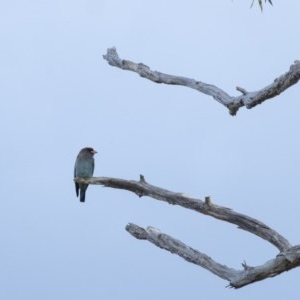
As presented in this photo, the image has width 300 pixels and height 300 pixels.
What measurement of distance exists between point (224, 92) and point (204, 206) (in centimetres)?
101

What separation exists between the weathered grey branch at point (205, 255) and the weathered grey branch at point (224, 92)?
87 centimetres

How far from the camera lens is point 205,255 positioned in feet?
24.0

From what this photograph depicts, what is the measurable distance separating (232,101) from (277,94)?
448 millimetres

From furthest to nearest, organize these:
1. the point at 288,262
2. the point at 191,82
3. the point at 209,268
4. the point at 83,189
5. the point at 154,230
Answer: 1. the point at 83,189
2. the point at 191,82
3. the point at 154,230
4. the point at 209,268
5. the point at 288,262

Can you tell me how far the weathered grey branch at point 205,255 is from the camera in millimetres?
6766

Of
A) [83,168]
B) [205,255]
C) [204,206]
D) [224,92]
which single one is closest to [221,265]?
[205,255]

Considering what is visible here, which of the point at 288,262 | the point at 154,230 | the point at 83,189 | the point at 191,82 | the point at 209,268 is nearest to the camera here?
the point at 288,262

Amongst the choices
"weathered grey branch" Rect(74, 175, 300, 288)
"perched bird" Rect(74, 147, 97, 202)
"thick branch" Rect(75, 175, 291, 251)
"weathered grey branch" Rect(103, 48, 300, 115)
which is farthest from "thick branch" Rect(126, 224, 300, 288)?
"perched bird" Rect(74, 147, 97, 202)

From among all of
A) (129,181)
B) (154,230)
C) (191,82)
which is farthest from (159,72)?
(154,230)

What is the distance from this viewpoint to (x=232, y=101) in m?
7.90

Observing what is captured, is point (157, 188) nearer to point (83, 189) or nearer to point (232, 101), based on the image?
point (232, 101)

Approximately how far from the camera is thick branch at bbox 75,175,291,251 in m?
7.59

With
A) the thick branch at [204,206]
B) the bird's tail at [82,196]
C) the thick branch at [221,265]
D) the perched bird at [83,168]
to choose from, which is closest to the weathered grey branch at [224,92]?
the thick branch at [204,206]

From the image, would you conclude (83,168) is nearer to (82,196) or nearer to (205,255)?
(82,196)
